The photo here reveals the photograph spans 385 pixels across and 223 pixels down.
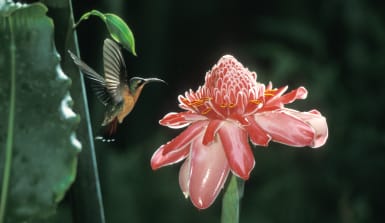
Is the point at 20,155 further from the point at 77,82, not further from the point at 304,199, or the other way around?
the point at 304,199

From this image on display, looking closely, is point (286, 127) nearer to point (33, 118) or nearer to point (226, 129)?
point (226, 129)

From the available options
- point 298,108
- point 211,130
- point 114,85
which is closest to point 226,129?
point 211,130

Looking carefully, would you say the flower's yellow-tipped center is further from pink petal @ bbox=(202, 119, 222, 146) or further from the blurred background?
the blurred background

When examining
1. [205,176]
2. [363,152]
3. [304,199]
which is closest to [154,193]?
[304,199]

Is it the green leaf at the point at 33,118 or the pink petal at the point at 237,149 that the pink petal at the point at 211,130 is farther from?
the green leaf at the point at 33,118

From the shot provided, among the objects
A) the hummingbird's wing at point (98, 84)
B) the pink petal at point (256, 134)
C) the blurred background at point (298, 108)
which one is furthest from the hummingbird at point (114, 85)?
the blurred background at point (298, 108)

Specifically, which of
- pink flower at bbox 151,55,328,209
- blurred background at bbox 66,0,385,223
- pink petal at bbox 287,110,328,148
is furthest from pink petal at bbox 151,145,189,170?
blurred background at bbox 66,0,385,223
